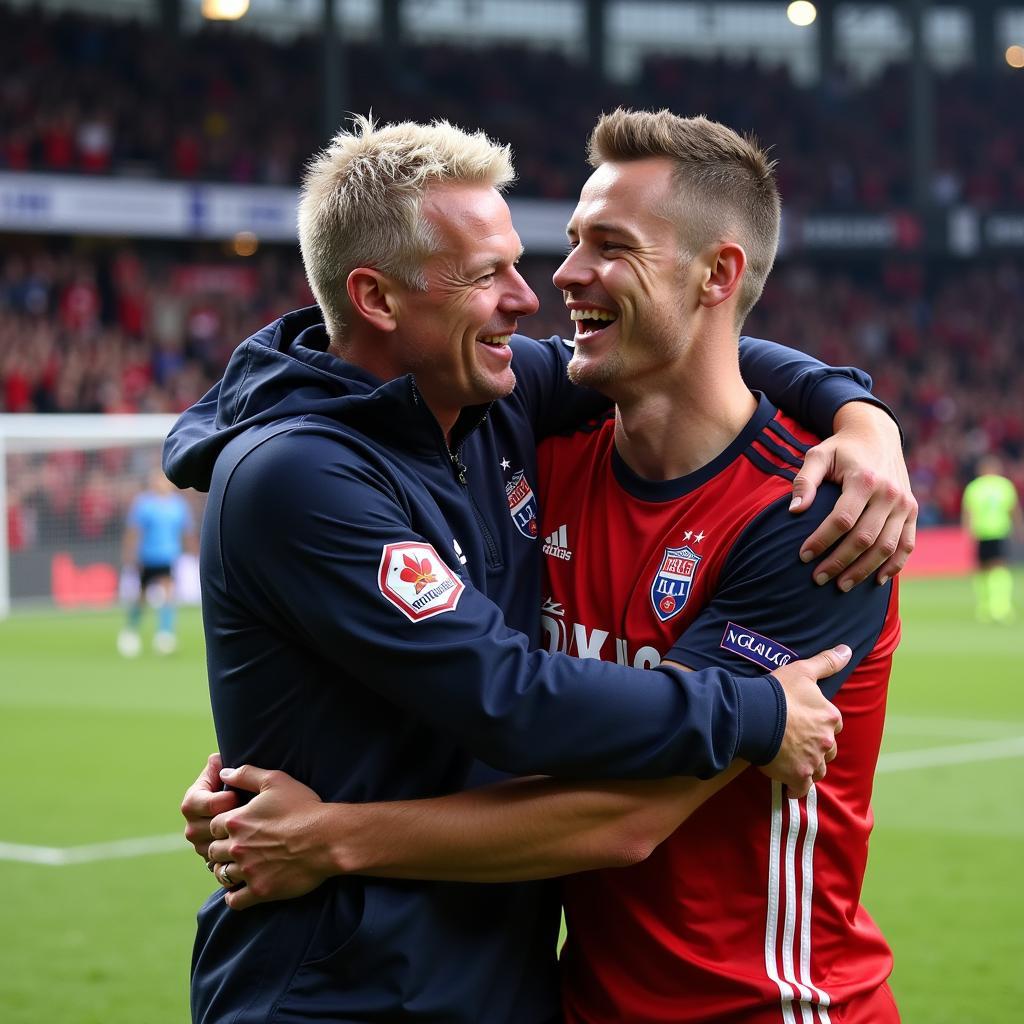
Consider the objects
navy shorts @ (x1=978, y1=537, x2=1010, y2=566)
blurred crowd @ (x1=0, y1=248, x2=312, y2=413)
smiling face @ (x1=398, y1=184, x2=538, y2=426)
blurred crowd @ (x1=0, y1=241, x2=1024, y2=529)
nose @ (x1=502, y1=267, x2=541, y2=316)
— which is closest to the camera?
smiling face @ (x1=398, y1=184, x2=538, y2=426)

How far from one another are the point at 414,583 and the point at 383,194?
75 cm

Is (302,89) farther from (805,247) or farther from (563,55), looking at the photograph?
(805,247)

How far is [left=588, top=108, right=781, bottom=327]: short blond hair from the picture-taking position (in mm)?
3383

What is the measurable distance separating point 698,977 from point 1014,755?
347 inches

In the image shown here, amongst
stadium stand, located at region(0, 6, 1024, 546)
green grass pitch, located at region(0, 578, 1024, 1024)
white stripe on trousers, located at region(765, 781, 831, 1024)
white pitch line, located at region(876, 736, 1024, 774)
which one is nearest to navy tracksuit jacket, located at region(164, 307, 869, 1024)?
white stripe on trousers, located at region(765, 781, 831, 1024)

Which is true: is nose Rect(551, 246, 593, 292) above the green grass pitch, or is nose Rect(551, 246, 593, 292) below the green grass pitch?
above

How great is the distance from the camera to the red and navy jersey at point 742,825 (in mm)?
3047

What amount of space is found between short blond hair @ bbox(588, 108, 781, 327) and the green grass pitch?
11.8 feet

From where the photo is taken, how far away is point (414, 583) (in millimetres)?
2818

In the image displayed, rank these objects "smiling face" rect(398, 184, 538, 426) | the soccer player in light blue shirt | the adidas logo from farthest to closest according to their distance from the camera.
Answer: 1. the soccer player in light blue shirt
2. the adidas logo
3. "smiling face" rect(398, 184, 538, 426)

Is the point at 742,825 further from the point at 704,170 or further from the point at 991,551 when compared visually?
the point at 991,551

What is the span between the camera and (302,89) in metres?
33.8

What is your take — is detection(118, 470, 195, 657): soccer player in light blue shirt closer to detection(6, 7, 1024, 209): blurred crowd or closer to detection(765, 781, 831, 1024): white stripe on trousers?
detection(6, 7, 1024, 209): blurred crowd

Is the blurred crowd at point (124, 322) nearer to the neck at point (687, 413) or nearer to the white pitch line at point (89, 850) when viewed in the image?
the white pitch line at point (89, 850)
